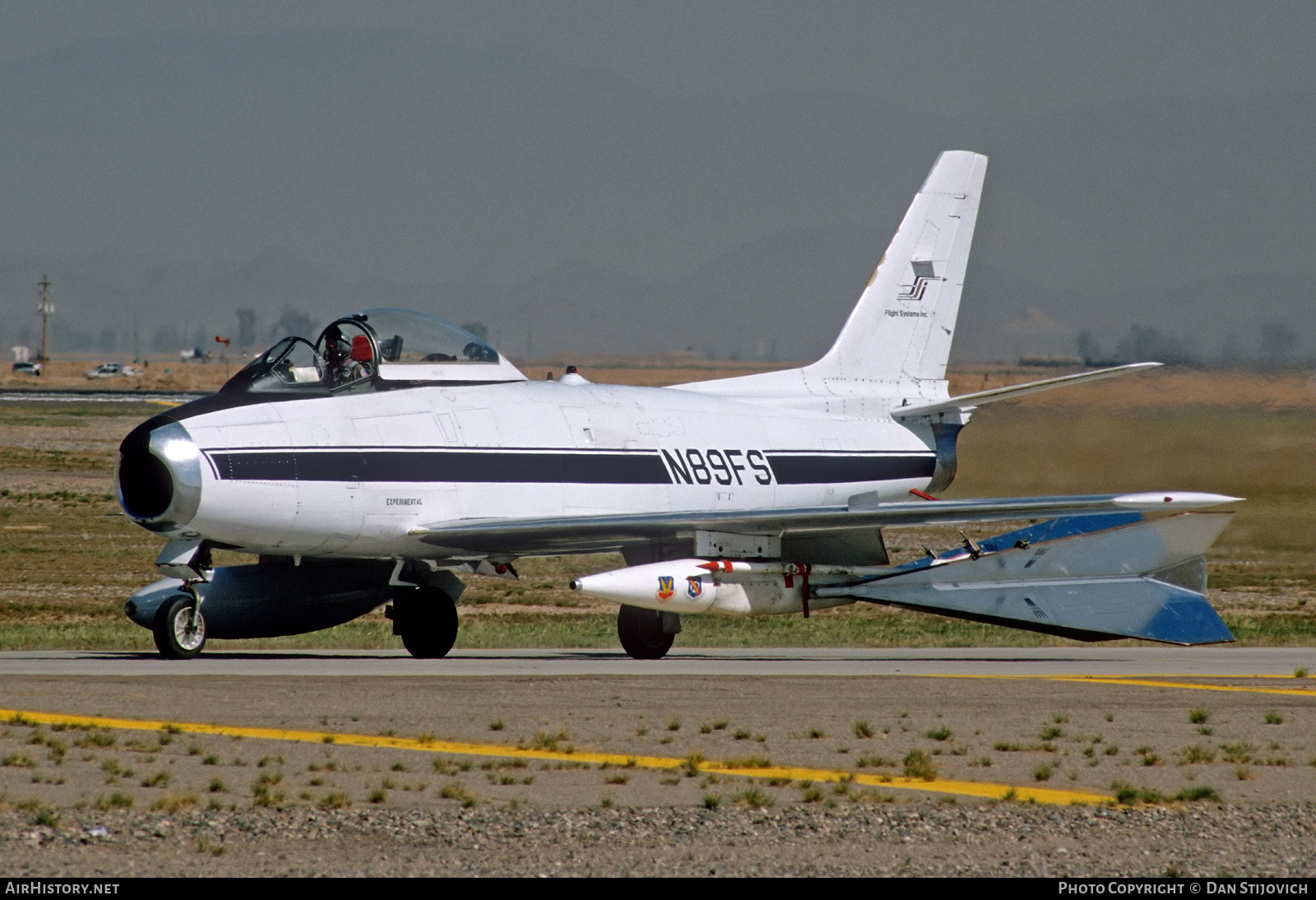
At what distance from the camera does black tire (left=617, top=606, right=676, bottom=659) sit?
63.7 ft

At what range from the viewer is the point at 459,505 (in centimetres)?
1802

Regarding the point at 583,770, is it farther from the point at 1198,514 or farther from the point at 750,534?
the point at 1198,514

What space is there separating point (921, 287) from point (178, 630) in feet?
38.5

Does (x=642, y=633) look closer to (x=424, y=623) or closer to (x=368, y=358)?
(x=424, y=623)

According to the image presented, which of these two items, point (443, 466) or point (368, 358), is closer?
point (368, 358)

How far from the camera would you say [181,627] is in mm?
17031

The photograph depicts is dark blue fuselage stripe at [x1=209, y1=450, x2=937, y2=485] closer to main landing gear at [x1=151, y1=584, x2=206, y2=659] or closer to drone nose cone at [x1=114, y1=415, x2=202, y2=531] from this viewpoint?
drone nose cone at [x1=114, y1=415, x2=202, y2=531]

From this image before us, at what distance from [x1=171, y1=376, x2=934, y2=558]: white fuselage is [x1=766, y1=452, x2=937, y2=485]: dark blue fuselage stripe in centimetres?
2

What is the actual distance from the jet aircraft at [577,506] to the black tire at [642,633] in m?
0.03

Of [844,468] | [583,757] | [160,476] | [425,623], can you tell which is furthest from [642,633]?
[583,757]

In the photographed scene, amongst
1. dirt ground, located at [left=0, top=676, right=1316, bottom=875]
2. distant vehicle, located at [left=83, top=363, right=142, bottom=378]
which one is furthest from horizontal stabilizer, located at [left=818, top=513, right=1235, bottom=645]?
distant vehicle, located at [left=83, top=363, right=142, bottom=378]

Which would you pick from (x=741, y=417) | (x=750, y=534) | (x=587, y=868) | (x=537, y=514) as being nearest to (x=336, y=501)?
(x=537, y=514)
